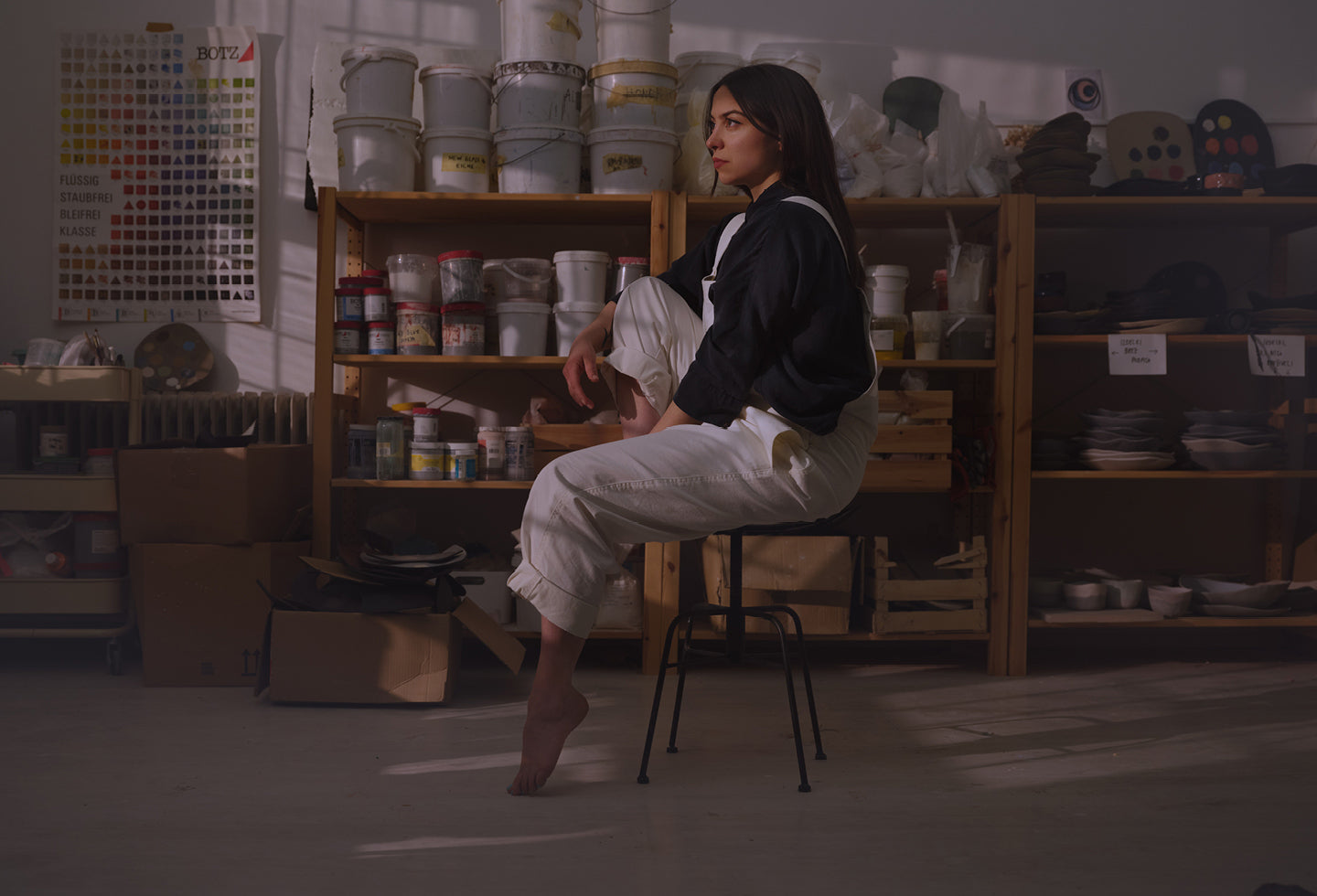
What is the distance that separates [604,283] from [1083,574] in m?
1.68

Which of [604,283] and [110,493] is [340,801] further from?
[604,283]

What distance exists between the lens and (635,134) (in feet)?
9.04

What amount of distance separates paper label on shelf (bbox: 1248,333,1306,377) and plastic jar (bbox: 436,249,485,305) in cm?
216

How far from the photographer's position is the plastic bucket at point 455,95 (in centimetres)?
280

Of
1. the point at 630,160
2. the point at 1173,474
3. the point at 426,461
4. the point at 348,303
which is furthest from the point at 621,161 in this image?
the point at 1173,474

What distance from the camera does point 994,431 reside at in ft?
9.37

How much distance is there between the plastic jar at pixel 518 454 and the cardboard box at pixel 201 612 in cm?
67

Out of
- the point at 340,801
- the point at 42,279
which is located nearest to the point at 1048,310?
the point at 340,801

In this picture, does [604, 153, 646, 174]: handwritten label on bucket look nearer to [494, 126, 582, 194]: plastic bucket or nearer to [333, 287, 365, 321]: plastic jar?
[494, 126, 582, 194]: plastic bucket

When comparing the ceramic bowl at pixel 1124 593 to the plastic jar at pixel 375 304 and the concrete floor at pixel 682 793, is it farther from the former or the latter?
the plastic jar at pixel 375 304

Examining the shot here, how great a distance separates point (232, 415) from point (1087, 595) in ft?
8.49

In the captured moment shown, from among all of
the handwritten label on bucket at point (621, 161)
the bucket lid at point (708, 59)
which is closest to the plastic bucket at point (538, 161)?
the handwritten label on bucket at point (621, 161)

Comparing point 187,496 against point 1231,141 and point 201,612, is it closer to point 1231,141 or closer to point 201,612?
point 201,612

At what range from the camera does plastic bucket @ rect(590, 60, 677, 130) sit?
2756 mm
